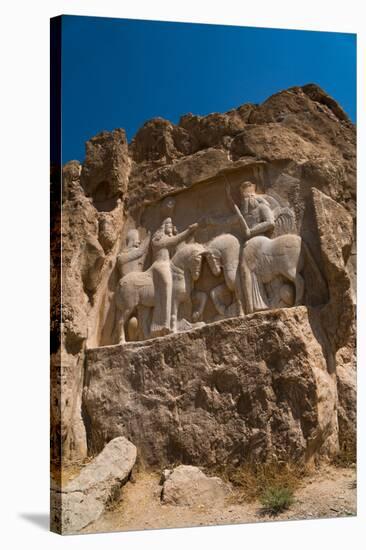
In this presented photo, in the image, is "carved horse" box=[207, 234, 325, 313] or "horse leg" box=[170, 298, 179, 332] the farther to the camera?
"horse leg" box=[170, 298, 179, 332]

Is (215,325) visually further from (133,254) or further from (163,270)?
(133,254)

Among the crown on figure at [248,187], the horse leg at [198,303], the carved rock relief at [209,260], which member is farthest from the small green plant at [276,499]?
the crown on figure at [248,187]

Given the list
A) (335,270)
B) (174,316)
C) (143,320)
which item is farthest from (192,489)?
(335,270)

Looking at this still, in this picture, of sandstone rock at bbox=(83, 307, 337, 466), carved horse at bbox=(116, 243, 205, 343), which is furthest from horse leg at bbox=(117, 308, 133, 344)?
sandstone rock at bbox=(83, 307, 337, 466)

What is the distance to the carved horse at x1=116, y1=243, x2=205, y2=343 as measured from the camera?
545 inches

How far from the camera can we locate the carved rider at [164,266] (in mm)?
13859

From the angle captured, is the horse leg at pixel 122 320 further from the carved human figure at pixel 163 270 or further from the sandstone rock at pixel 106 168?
the sandstone rock at pixel 106 168

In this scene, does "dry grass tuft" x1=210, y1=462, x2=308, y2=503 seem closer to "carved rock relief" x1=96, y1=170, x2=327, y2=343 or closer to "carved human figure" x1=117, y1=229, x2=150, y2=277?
"carved rock relief" x1=96, y1=170, x2=327, y2=343

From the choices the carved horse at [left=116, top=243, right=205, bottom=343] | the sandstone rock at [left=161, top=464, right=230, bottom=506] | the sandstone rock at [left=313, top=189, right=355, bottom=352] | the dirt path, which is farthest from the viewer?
the carved horse at [left=116, top=243, right=205, bottom=343]

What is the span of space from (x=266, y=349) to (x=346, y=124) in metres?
2.66

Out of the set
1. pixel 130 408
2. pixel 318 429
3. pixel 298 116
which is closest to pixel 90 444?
pixel 130 408

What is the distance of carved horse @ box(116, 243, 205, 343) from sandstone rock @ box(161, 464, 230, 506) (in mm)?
1659

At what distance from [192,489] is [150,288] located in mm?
2348

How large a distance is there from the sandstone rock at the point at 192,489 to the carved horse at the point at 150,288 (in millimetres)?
1659
